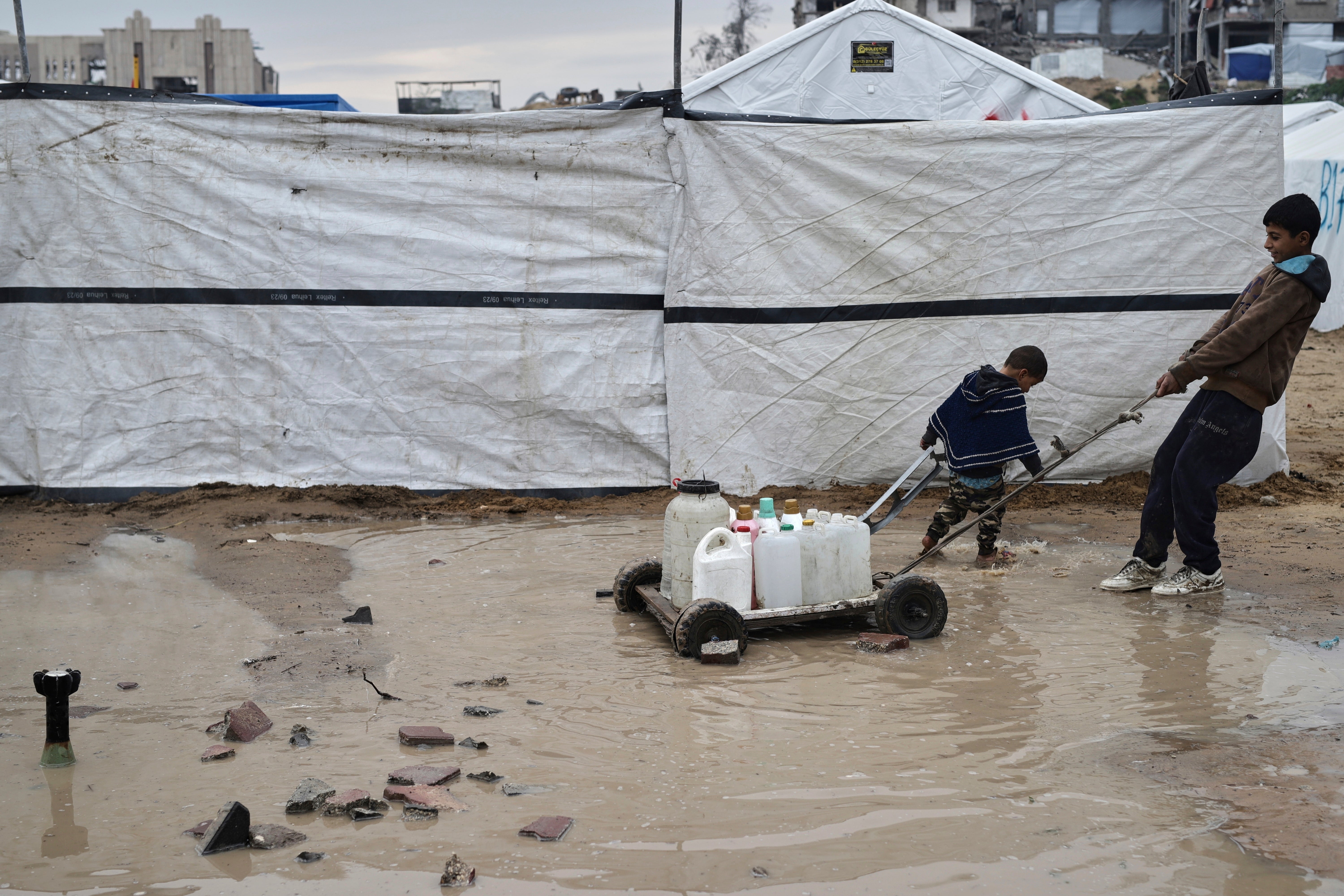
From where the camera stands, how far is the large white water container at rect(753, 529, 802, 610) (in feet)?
13.2

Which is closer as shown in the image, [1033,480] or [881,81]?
[1033,480]

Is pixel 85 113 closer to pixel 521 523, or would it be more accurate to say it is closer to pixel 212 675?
pixel 521 523

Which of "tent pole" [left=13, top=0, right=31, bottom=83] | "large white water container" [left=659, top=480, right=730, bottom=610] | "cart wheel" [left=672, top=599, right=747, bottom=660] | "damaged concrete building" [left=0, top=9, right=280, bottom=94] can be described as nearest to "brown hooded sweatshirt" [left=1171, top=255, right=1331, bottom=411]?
"large white water container" [left=659, top=480, right=730, bottom=610]

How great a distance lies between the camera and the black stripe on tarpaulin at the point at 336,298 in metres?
6.60

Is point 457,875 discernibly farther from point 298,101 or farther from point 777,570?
point 298,101

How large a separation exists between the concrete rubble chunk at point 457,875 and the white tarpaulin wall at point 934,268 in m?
4.68

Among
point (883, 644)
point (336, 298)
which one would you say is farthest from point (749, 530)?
point (336, 298)

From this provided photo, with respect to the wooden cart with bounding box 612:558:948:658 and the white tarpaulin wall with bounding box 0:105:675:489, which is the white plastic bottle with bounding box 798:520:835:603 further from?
the white tarpaulin wall with bounding box 0:105:675:489

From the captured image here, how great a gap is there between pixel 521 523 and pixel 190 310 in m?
2.47

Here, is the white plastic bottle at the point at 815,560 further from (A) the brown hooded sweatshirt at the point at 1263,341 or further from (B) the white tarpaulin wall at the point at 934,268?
(B) the white tarpaulin wall at the point at 934,268

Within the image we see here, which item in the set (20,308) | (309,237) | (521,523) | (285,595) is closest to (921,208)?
(521,523)

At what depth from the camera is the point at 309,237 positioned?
22.0 ft

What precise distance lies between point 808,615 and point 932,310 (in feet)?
10.8

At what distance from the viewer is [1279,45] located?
6355mm
